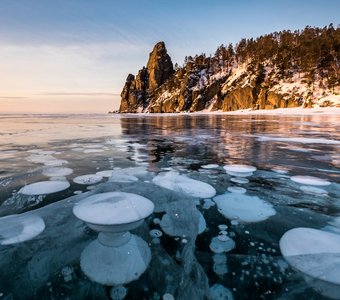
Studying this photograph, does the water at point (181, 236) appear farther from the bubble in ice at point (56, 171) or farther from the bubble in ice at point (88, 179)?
the bubble in ice at point (88, 179)

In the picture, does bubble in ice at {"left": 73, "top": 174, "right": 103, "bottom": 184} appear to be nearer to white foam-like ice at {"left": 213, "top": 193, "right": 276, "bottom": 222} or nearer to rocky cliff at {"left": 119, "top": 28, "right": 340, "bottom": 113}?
white foam-like ice at {"left": 213, "top": 193, "right": 276, "bottom": 222}

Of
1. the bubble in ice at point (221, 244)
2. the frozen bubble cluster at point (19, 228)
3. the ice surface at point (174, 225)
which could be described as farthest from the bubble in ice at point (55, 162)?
the bubble in ice at point (221, 244)

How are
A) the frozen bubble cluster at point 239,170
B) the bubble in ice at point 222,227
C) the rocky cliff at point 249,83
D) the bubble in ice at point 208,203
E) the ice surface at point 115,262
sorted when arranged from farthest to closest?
1. the rocky cliff at point 249,83
2. the frozen bubble cluster at point 239,170
3. the bubble in ice at point 208,203
4. the bubble in ice at point 222,227
5. the ice surface at point 115,262

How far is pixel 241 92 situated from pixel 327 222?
75.5m

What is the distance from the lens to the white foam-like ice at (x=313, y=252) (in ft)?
6.03

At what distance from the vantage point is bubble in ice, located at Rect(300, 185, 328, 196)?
11.7 feet

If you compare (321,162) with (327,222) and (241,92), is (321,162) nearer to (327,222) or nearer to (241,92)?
(327,222)

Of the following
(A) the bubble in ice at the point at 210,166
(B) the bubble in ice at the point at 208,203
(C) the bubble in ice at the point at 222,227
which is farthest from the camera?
(A) the bubble in ice at the point at 210,166

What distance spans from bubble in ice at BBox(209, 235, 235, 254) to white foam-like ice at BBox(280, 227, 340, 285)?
453 millimetres

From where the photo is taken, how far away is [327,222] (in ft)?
8.72

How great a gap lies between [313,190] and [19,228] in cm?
397

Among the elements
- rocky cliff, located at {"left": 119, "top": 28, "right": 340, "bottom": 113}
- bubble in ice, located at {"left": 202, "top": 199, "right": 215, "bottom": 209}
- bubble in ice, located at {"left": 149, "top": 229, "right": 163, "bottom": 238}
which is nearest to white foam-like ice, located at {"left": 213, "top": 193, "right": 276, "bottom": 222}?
bubble in ice, located at {"left": 202, "top": 199, "right": 215, "bottom": 209}

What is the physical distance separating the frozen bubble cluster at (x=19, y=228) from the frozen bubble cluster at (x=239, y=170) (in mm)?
3404

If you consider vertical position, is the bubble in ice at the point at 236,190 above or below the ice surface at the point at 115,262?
below
